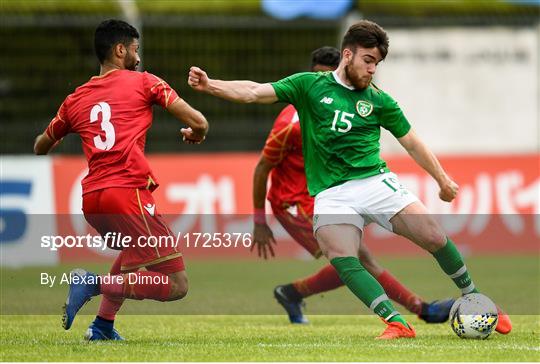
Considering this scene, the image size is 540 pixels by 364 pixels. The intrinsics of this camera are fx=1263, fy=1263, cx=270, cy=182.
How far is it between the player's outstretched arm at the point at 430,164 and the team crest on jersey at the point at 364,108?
0.33 meters

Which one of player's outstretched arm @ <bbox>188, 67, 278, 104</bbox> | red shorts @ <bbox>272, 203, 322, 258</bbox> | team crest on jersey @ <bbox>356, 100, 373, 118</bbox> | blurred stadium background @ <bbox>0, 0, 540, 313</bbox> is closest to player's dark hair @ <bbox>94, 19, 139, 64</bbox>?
player's outstretched arm @ <bbox>188, 67, 278, 104</bbox>

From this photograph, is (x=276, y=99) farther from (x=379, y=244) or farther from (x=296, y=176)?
(x=379, y=244)

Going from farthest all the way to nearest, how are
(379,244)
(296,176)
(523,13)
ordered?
(523,13) < (379,244) < (296,176)

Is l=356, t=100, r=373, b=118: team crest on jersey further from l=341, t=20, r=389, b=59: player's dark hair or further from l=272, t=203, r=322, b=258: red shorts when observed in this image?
l=272, t=203, r=322, b=258: red shorts

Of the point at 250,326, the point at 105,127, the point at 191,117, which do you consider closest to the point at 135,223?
the point at 105,127

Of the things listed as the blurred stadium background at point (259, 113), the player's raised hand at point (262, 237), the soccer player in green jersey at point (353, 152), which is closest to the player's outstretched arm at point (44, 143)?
the soccer player in green jersey at point (353, 152)

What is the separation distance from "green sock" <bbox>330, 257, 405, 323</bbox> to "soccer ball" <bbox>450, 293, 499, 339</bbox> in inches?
19.4

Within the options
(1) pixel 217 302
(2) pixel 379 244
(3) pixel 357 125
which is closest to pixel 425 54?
(2) pixel 379 244

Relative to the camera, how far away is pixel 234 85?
8.44 m

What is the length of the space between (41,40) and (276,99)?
13679mm

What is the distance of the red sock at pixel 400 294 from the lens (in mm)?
10125

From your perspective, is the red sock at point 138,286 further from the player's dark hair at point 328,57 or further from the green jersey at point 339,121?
the player's dark hair at point 328,57

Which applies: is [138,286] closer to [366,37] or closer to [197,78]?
[197,78]

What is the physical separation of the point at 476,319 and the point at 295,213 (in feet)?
8.37
